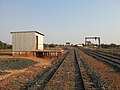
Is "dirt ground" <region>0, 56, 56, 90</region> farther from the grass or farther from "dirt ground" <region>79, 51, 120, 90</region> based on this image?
"dirt ground" <region>79, 51, 120, 90</region>

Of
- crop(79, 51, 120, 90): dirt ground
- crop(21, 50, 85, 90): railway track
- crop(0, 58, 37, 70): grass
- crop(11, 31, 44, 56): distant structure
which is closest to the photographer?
crop(21, 50, 85, 90): railway track

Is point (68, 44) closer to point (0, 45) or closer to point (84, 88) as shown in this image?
point (0, 45)

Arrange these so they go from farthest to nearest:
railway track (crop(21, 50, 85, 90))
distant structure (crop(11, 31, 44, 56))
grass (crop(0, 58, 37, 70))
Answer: distant structure (crop(11, 31, 44, 56)) < grass (crop(0, 58, 37, 70)) < railway track (crop(21, 50, 85, 90))

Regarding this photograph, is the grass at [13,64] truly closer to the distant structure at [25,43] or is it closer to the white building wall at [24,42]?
the distant structure at [25,43]

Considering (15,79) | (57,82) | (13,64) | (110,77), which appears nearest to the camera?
(57,82)

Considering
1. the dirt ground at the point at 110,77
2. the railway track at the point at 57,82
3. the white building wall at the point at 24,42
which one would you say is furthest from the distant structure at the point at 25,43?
the railway track at the point at 57,82

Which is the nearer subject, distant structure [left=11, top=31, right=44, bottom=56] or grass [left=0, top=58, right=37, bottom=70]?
grass [left=0, top=58, right=37, bottom=70]

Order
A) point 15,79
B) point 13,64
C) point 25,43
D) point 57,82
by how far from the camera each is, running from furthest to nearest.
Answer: point 25,43
point 13,64
point 15,79
point 57,82

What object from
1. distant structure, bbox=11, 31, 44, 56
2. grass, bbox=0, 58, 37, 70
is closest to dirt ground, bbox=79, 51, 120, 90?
grass, bbox=0, 58, 37, 70

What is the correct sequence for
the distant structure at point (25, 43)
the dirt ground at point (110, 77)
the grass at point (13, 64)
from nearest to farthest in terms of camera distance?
the dirt ground at point (110, 77), the grass at point (13, 64), the distant structure at point (25, 43)

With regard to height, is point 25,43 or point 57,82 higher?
point 25,43

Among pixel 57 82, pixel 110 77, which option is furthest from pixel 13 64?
pixel 57 82

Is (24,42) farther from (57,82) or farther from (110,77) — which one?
(57,82)

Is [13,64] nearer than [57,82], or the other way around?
[57,82]
